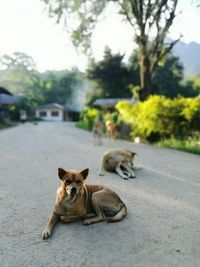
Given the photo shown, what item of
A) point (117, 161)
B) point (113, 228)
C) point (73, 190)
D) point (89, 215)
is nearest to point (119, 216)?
point (113, 228)

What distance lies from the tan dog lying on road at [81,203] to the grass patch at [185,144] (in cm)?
1043

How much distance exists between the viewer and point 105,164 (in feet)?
31.5

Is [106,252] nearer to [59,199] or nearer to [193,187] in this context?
[59,199]

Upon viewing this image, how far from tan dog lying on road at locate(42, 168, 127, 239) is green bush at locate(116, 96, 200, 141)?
12.2 meters

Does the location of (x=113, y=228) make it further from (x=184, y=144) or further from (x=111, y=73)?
(x=111, y=73)

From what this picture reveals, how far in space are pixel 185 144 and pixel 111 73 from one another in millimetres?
41876

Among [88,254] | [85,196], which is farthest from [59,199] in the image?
[88,254]

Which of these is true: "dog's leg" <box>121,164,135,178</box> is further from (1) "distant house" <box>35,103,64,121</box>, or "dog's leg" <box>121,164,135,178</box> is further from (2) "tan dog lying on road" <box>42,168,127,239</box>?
(1) "distant house" <box>35,103,64,121</box>

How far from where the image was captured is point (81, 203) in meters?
5.13

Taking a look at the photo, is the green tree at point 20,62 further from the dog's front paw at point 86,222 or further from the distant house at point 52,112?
the dog's front paw at point 86,222

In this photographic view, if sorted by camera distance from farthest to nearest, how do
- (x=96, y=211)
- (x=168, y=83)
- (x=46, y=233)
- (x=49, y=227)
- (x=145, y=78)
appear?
(x=168, y=83)
(x=145, y=78)
(x=96, y=211)
(x=49, y=227)
(x=46, y=233)

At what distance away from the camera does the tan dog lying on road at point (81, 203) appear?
488 centimetres

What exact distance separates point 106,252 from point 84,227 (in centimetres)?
86

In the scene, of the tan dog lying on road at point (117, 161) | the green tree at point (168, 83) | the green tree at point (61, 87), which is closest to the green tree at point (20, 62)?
the green tree at point (61, 87)
